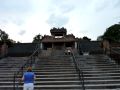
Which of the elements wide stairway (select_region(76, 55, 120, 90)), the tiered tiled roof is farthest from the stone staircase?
the tiered tiled roof

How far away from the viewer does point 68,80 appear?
13.5 m

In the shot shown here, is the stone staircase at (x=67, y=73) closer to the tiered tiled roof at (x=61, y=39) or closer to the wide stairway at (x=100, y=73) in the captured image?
the wide stairway at (x=100, y=73)

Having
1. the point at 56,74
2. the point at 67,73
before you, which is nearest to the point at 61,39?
the point at 67,73

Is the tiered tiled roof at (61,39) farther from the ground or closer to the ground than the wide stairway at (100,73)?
farther from the ground

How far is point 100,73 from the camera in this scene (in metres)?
14.7

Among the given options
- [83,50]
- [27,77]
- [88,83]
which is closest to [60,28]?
[83,50]

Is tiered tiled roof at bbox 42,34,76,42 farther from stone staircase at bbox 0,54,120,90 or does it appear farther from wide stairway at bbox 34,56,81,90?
wide stairway at bbox 34,56,81,90

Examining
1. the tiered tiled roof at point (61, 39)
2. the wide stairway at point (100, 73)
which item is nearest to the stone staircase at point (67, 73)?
the wide stairway at point (100, 73)

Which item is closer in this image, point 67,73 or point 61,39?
point 67,73

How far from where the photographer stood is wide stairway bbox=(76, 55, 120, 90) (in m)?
12.4

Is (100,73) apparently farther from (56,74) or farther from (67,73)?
(56,74)

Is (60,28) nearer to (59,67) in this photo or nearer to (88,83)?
(59,67)

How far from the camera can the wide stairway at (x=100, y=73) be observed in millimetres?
12367

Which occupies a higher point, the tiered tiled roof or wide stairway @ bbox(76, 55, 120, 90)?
the tiered tiled roof
